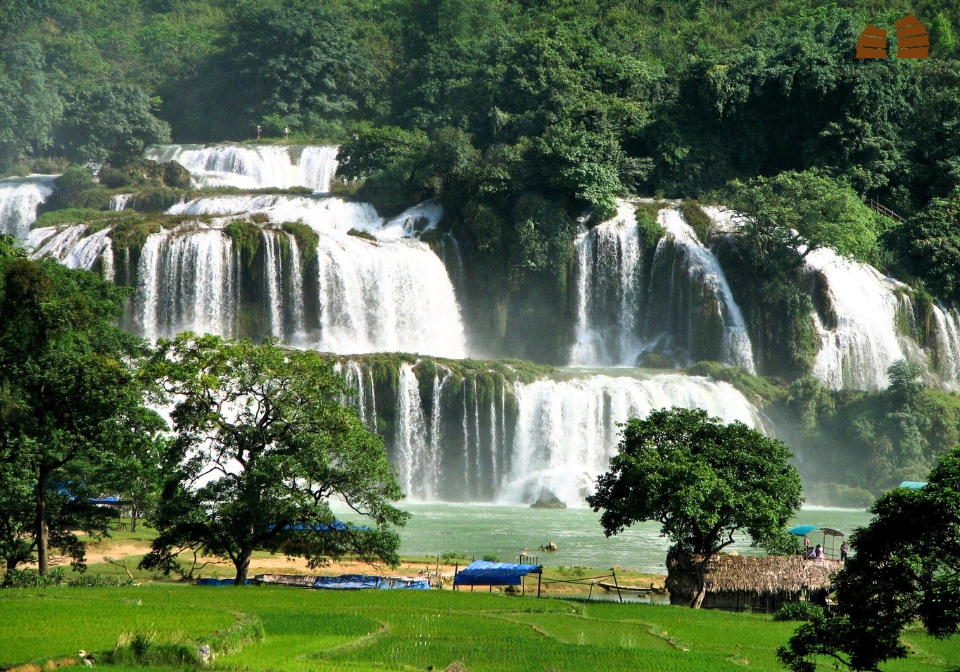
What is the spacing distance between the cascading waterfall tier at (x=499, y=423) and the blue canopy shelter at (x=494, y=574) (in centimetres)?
1716

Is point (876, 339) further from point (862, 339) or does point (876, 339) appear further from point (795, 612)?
point (795, 612)

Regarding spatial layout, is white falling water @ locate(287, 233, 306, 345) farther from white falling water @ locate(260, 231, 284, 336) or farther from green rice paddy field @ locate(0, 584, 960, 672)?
green rice paddy field @ locate(0, 584, 960, 672)

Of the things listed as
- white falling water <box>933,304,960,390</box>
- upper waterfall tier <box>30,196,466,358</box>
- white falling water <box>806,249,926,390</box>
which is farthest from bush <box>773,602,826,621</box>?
white falling water <box>933,304,960,390</box>

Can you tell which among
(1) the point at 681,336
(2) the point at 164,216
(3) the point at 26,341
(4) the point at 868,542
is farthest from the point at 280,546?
(1) the point at 681,336

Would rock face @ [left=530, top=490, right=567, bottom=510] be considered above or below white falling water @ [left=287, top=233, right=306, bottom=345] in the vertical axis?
below

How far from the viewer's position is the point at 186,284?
148 ft

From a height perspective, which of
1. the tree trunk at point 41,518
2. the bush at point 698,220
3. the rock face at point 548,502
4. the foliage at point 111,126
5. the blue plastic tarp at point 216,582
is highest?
the foliage at point 111,126

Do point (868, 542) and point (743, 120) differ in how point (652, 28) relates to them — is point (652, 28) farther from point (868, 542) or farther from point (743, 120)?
point (868, 542)

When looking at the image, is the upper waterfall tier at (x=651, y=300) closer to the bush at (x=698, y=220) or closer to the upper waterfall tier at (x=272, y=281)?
the bush at (x=698, y=220)

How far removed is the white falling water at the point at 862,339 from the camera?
1972 inches

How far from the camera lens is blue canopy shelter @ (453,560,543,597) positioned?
78.7 feet

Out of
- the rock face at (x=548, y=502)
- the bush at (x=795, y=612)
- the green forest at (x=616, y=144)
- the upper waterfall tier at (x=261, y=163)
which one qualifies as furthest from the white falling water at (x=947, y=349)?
the bush at (x=795, y=612)

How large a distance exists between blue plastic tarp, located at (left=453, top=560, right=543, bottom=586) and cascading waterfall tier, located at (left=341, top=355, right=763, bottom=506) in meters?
17.2

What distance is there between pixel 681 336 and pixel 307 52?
33.5 m
